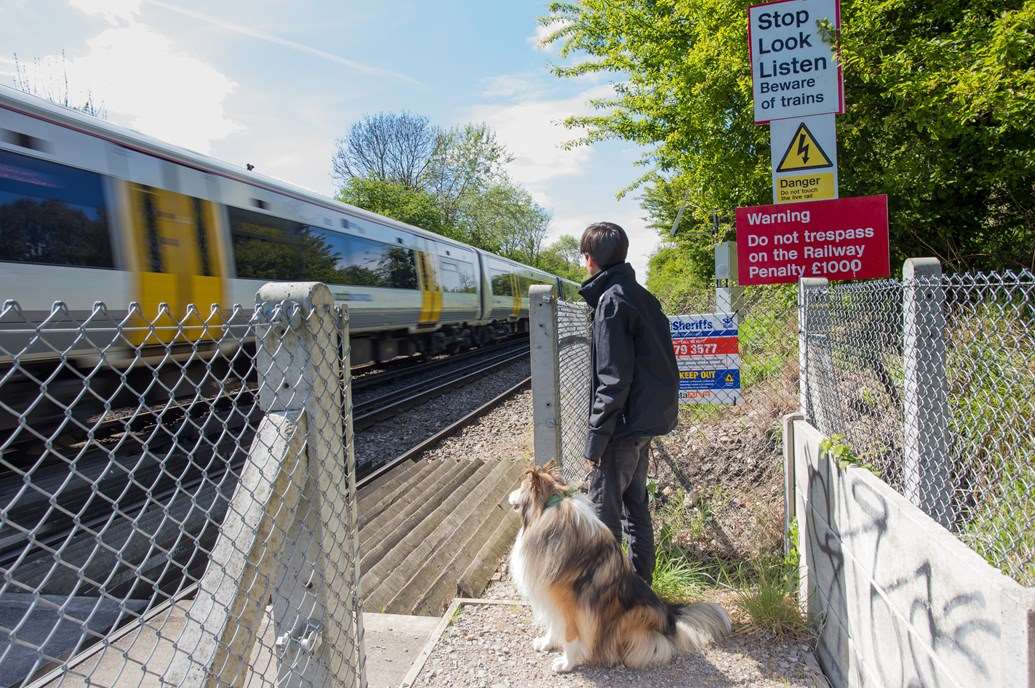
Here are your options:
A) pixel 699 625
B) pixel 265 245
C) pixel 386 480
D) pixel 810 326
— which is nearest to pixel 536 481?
pixel 699 625

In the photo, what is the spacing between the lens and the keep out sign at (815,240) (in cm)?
416

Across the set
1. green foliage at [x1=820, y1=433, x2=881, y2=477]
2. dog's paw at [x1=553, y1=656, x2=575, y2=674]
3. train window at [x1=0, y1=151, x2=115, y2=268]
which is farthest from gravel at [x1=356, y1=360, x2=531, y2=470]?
green foliage at [x1=820, y1=433, x2=881, y2=477]

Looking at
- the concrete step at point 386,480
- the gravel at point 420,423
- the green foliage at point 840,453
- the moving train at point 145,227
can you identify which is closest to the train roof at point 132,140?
the moving train at point 145,227

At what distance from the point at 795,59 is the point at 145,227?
6338mm

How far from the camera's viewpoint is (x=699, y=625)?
3.10 metres

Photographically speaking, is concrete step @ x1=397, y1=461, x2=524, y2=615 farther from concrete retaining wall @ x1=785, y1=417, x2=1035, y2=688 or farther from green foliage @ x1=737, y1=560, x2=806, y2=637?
concrete retaining wall @ x1=785, y1=417, x2=1035, y2=688

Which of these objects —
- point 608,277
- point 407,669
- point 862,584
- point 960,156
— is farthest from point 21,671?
point 960,156

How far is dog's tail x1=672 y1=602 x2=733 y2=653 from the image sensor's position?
3023 millimetres

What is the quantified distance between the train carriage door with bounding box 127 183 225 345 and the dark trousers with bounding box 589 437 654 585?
16.1 ft

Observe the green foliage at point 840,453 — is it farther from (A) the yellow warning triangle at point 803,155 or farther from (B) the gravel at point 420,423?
(B) the gravel at point 420,423

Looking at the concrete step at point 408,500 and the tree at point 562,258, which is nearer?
the concrete step at point 408,500

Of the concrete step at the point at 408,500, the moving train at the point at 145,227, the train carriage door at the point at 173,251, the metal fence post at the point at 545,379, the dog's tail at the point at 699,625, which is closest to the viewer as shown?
the dog's tail at the point at 699,625

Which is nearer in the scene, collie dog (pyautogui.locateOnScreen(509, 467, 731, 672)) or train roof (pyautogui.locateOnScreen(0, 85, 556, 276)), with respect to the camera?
collie dog (pyautogui.locateOnScreen(509, 467, 731, 672))

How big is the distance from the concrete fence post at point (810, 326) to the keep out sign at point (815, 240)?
1.62 feet
